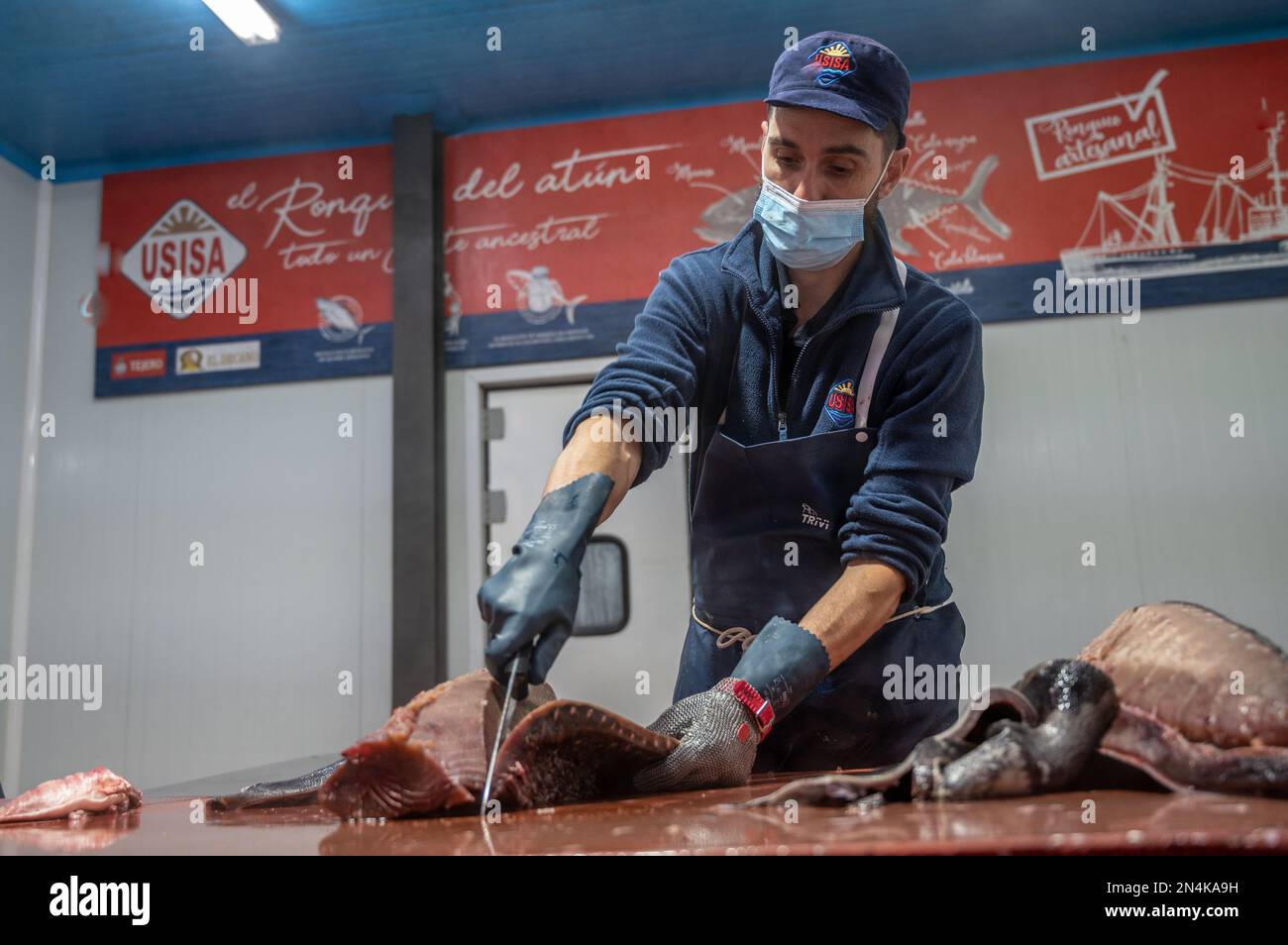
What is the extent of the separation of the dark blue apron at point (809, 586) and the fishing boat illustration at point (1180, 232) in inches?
121

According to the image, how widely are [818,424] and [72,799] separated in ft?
4.11

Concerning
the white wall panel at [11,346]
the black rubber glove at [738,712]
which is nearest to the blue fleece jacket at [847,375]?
the black rubber glove at [738,712]

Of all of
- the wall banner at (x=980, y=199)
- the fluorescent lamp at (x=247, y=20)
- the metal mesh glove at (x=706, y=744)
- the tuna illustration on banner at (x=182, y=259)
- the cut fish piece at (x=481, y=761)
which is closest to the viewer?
the cut fish piece at (x=481, y=761)

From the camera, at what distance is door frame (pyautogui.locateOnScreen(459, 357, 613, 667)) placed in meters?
4.73

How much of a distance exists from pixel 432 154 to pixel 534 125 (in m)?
0.52

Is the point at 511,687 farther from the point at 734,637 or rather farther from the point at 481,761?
the point at 734,637

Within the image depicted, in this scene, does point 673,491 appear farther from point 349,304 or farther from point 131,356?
point 131,356

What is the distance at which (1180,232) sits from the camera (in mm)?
4434

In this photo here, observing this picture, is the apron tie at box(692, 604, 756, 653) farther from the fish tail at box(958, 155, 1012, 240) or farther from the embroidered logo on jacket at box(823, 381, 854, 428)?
the fish tail at box(958, 155, 1012, 240)

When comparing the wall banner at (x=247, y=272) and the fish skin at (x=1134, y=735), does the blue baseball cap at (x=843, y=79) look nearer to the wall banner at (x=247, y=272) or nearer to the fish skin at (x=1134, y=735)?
the fish skin at (x=1134, y=735)

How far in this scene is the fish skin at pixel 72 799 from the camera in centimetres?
132

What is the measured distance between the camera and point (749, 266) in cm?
186

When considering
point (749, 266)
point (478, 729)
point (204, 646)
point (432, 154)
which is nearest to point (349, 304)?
point (432, 154)

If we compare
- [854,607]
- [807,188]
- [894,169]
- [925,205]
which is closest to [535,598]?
[854,607]
